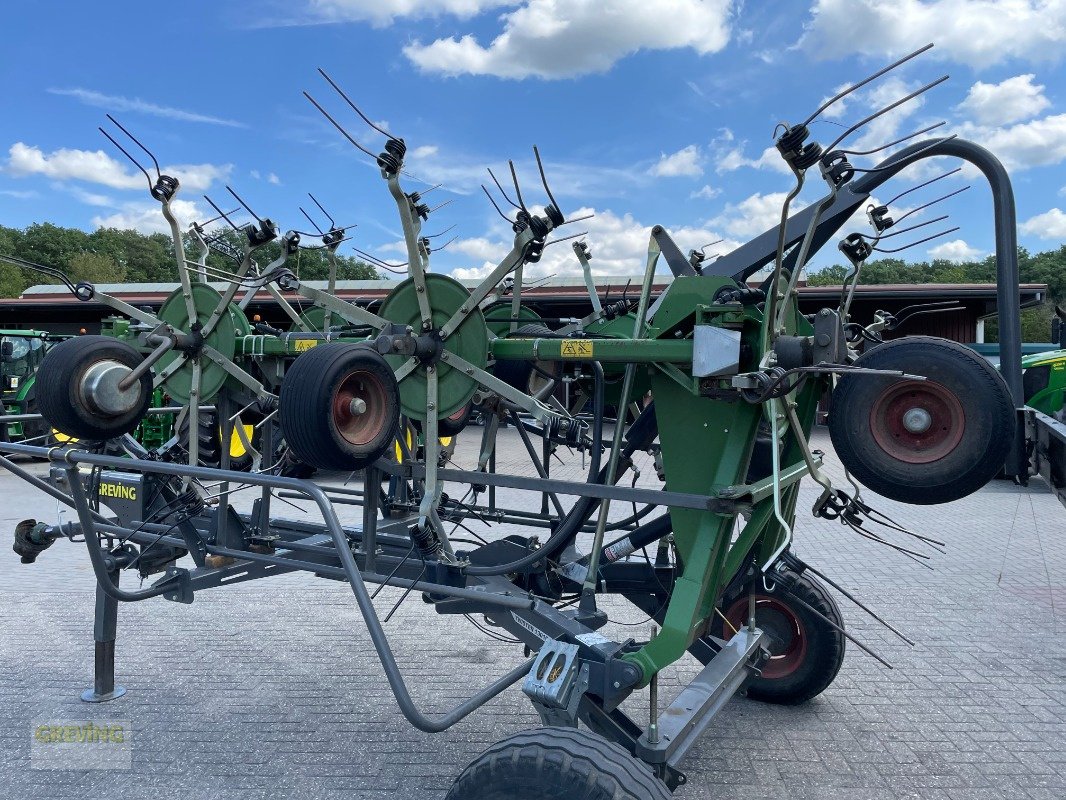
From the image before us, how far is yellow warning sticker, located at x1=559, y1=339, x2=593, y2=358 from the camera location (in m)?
3.06

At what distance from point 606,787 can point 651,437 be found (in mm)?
1620

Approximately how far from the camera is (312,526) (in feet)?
14.4

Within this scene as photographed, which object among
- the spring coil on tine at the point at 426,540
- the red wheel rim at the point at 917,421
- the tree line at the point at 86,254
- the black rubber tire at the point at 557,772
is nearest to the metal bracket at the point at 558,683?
the black rubber tire at the point at 557,772

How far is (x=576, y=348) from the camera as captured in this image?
3100mm

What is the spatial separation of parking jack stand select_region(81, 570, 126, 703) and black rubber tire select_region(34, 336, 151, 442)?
1.08m

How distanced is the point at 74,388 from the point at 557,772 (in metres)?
2.70

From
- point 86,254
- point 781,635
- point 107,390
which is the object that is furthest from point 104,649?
point 86,254

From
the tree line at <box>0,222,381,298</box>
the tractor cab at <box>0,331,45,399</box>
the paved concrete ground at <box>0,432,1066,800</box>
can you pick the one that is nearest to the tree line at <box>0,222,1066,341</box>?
the tree line at <box>0,222,381,298</box>

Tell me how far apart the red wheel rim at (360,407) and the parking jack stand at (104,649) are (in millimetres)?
2236

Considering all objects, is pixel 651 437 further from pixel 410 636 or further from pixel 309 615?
pixel 309 615

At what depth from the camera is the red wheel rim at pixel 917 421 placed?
2.61 m

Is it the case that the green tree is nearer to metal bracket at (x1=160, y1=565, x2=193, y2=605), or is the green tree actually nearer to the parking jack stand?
the parking jack stand

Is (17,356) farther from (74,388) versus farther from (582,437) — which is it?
(582,437)

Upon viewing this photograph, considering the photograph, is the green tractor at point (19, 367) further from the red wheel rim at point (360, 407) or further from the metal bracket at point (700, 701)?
the metal bracket at point (700, 701)
